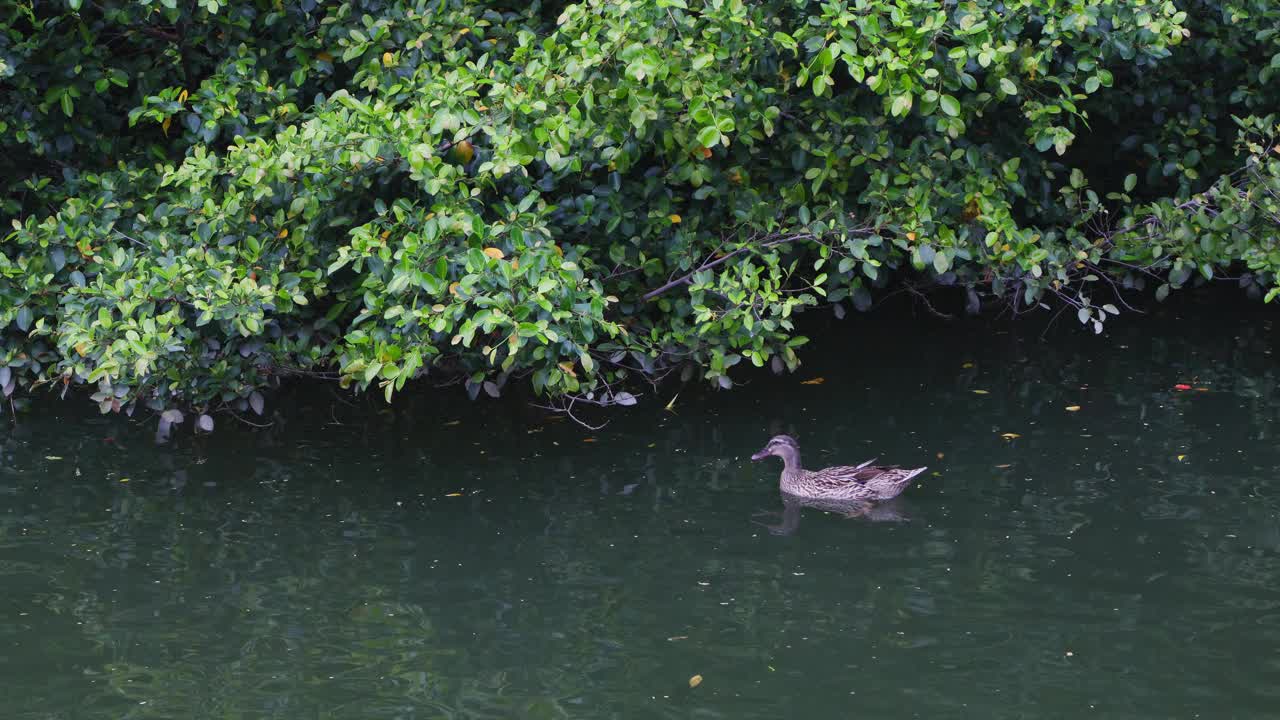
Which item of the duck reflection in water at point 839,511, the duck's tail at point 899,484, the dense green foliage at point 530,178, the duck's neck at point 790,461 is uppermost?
the dense green foliage at point 530,178

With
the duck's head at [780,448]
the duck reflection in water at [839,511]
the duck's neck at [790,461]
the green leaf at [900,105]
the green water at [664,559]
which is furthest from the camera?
the duck's head at [780,448]

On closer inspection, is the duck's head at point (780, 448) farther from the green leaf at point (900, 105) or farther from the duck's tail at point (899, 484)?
the green leaf at point (900, 105)

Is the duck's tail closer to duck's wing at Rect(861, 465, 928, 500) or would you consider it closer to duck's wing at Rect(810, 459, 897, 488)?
duck's wing at Rect(861, 465, 928, 500)

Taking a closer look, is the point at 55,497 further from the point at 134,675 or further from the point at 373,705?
the point at 373,705

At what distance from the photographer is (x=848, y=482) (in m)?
10.8

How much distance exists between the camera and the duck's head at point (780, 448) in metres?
11.2

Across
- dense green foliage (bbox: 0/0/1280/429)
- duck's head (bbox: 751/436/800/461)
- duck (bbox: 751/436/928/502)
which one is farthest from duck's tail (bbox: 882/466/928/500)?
dense green foliage (bbox: 0/0/1280/429)

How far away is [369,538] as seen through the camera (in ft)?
33.0

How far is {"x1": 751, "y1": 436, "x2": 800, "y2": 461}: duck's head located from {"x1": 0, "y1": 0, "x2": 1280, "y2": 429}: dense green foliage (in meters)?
0.68

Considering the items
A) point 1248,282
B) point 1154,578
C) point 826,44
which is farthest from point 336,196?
point 1248,282

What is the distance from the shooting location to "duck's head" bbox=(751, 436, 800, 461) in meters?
11.2

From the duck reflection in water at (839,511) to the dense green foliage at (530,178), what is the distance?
1.30 m

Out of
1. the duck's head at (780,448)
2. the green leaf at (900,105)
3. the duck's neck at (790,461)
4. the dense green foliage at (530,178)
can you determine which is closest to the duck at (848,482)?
the duck's neck at (790,461)

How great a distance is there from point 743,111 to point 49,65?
5.67 meters
